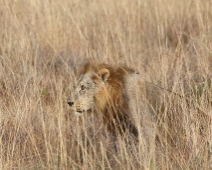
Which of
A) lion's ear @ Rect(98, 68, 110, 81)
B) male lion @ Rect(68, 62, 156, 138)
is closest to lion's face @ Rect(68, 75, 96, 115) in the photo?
male lion @ Rect(68, 62, 156, 138)

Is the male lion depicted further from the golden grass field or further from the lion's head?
the golden grass field

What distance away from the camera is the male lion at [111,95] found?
4.48 metres

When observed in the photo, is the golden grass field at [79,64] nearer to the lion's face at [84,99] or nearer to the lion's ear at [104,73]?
the lion's face at [84,99]

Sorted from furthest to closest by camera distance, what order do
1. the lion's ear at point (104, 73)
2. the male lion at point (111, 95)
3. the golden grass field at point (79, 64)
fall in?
the lion's ear at point (104, 73)
the male lion at point (111, 95)
the golden grass field at point (79, 64)

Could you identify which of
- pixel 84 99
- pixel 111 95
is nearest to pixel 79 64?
pixel 84 99

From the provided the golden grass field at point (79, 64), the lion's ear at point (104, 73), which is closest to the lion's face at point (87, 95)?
the lion's ear at point (104, 73)

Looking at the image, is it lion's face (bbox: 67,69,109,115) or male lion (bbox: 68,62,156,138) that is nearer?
male lion (bbox: 68,62,156,138)

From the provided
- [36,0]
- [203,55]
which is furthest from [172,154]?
[36,0]

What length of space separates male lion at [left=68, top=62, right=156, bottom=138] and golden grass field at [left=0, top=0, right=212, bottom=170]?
123mm

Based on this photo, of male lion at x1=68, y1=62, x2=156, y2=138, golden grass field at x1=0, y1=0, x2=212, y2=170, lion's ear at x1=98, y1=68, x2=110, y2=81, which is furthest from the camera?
lion's ear at x1=98, y1=68, x2=110, y2=81

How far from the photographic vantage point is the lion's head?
185 inches

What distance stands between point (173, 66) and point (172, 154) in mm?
2366

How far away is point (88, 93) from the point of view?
4734 mm

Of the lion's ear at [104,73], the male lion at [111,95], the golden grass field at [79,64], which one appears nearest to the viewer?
the golden grass field at [79,64]
